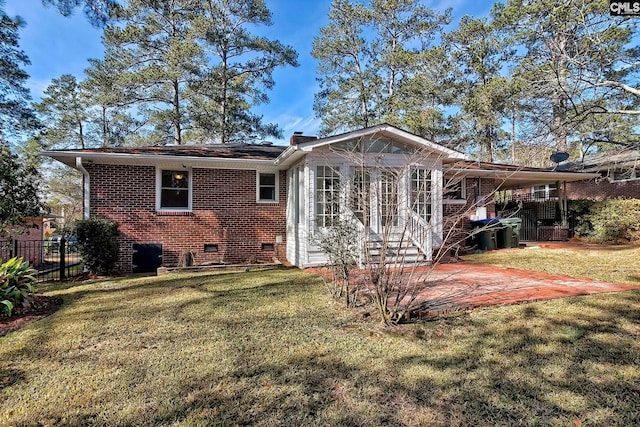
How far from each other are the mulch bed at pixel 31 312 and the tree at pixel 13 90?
42.5 ft

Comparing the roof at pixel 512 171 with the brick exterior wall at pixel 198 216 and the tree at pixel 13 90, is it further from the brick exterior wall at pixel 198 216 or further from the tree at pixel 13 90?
the tree at pixel 13 90

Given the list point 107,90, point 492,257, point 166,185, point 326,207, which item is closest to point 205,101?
point 107,90

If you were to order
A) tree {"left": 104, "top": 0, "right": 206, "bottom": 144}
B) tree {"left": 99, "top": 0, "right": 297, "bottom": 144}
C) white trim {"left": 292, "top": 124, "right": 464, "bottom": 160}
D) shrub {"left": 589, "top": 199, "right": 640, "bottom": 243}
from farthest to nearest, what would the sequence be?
tree {"left": 99, "top": 0, "right": 297, "bottom": 144} → tree {"left": 104, "top": 0, "right": 206, "bottom": 144} → shrub {"left": 589, "top": 199, "right": 640, "bottom": 243} → white trim {"left": 292, "top": 124, "right": 464, "bottom": 160}

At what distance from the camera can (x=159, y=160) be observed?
9.41 m

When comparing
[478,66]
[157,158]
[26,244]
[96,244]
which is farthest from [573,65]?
[26,244]

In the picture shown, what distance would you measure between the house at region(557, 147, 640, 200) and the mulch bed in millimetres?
18776

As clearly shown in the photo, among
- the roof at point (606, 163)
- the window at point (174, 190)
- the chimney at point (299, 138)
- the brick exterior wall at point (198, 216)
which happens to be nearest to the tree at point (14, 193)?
the brick exterior wall at point (198, 216)

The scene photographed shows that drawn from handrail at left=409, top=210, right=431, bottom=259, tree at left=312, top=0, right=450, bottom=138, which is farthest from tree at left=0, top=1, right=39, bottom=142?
handrail at left=409, top=210, right=431, bottom=259

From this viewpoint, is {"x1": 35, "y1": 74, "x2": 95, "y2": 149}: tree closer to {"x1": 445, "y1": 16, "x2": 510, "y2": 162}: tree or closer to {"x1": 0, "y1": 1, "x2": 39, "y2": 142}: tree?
{"x1": 0, "y1": 1, "x2": 39, "y2": 142}: tree

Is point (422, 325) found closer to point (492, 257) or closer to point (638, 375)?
point (638, 375)

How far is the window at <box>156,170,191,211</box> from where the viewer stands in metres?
9.96

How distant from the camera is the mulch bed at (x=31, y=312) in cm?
477

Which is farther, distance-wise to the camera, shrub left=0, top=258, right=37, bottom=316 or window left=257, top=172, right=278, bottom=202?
window left=257, top=172, right=278, bottom=202

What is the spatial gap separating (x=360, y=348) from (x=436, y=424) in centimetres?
134
